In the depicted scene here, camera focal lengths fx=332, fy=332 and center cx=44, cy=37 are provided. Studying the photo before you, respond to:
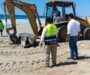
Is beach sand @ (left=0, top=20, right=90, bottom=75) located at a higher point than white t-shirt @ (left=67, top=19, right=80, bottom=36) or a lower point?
lower

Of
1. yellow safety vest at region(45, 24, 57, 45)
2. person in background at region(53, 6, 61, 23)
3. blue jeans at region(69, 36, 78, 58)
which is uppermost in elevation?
person in background at region(53, 6, 61, 23)

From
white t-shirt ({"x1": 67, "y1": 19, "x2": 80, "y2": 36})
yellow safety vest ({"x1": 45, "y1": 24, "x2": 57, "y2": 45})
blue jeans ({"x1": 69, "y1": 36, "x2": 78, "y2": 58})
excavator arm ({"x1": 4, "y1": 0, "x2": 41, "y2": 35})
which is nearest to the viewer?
yellow safety vest ({"x1": 45, "y1": 24, "x2": 57, "y2": 45})

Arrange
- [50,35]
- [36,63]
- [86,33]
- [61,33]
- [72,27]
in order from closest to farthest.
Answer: [50,35] → [36,63] → [72,27] → [61,33] → [86,33]

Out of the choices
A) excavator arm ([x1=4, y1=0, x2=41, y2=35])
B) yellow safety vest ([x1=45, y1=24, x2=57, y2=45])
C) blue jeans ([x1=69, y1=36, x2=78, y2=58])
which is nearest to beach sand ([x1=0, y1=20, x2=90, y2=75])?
blue jeans ([x1=69, y1=36, x2=78, y2=58])

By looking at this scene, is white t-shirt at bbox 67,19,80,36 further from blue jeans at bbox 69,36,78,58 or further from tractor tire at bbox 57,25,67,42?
tractor tire at bbox 57,25,67,42

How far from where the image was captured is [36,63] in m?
13.5

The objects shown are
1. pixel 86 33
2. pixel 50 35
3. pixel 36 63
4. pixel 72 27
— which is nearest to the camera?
pixel 50 35

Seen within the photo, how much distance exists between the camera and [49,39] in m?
12.5

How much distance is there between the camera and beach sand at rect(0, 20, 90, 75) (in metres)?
11.9

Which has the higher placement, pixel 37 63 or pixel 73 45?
pixel 73 45

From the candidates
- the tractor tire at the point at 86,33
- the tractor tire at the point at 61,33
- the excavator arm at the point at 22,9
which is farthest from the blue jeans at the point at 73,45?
the tractor tire at the point at 86,33

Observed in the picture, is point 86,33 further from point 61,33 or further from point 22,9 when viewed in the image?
point 22,9

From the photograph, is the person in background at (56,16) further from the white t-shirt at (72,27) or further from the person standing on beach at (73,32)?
→ the white t-shirt at (72,27)

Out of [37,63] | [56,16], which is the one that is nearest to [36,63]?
[37,63]
